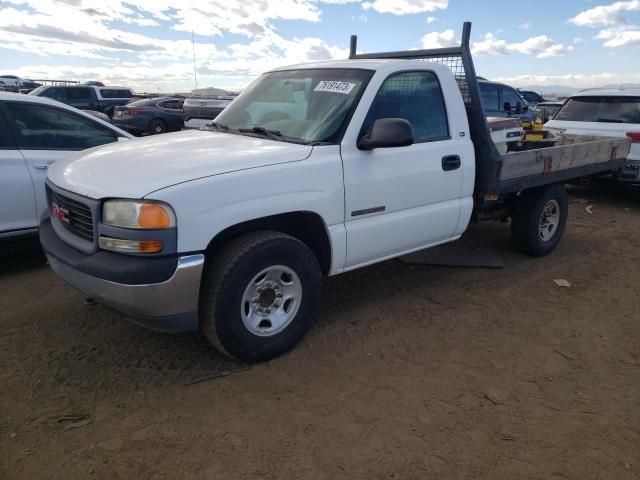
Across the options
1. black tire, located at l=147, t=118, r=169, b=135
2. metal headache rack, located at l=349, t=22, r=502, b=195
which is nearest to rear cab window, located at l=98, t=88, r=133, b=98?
black tire, located at l=147, t=118, r=169, b=135

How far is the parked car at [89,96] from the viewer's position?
19.0m

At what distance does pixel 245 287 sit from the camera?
308 cm

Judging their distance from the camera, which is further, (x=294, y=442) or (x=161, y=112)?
(x=161, y=112)

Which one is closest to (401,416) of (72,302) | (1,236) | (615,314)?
(615,314)

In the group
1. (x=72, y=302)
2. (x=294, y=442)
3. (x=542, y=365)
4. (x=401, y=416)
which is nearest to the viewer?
(x=294, y=442)

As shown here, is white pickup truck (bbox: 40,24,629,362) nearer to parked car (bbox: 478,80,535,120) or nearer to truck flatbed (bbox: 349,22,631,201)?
truck flatbed (bbox: 349,22,631,201)

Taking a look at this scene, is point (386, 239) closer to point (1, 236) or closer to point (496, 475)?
point (496, 475)

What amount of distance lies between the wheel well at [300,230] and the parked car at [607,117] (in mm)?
6086

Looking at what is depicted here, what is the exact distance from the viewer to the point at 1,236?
454 centimetres

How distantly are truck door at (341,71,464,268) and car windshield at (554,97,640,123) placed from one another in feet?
17.6

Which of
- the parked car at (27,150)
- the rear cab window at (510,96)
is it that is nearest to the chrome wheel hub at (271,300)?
the parked car at (27,150)

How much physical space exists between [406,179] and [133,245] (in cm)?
202

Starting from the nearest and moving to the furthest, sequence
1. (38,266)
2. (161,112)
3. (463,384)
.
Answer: (463,384) < (38,266) < (161,112)

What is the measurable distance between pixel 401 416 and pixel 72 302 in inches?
111
